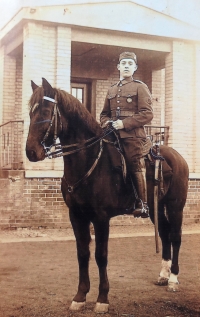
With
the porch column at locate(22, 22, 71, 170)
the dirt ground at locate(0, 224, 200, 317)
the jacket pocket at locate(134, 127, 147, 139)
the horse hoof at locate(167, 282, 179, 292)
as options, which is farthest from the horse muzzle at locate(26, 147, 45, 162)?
the porch column at locate(22, 22, 71, 170)

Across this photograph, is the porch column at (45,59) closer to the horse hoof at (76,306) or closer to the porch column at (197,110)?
the porch column at (197,110)

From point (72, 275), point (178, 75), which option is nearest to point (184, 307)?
point (72, 275)

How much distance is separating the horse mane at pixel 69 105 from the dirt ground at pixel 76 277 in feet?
6.28

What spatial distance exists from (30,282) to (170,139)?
648cm

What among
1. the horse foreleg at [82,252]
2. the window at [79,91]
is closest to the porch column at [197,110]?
the window at [79,91]

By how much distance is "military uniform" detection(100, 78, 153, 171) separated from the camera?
4.69 metres

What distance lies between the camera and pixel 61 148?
14.1 feet

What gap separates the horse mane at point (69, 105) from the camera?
4082mm

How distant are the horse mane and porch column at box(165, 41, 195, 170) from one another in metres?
6.75

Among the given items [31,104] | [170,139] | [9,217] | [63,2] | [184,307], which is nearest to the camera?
[31,104]

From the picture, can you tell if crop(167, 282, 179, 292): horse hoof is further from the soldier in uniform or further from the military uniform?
the military uniform

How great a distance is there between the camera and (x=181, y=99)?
11.1 metres

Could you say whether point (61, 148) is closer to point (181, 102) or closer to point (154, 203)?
point (154, 203)

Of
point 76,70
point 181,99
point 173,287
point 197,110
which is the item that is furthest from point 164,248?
point 76,70
